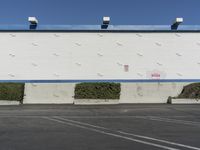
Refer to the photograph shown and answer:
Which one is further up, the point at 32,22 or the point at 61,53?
the point at 32,22

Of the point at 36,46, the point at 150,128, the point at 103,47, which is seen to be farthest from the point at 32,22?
the point at 150,128

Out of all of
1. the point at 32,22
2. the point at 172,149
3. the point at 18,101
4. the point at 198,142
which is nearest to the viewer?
the point at 172,149

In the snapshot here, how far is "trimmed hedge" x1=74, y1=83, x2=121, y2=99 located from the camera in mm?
22891

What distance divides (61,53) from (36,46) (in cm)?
207

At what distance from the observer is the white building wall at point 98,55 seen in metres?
25.7

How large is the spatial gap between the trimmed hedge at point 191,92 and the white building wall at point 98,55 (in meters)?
3.02

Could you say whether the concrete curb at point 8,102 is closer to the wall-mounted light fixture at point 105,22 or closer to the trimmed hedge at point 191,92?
the wall-mounted light fixture at point 105,22

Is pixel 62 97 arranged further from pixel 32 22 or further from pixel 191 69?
pixel 191 69

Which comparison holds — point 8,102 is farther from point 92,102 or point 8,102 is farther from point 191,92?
point 191,92

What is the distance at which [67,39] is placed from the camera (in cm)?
2600

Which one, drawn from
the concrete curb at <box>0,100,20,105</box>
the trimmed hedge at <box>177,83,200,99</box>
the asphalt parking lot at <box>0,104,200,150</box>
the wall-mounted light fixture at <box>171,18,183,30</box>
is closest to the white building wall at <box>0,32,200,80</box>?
the wall-mounted light fixture at <box>171,18,183,30</box>

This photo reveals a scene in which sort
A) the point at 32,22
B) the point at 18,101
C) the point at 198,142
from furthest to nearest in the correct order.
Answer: the point at 32,22, the point at 18,101, the point at 198,142

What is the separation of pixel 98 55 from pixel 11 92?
7.50 meters

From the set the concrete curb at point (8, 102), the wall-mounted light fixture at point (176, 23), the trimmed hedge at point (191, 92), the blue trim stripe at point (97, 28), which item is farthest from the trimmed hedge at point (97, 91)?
the wall-mounted light fixture at point (176, 23)
